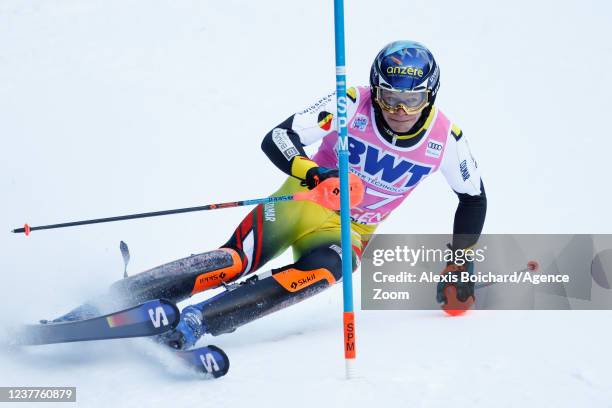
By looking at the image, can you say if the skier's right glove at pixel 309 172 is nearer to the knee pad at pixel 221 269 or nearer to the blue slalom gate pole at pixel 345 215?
the blue slalom gate pole at pixel 345 215

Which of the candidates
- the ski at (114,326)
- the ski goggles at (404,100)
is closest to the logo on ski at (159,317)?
the ski at (114,326)

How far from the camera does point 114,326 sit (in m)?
4.16

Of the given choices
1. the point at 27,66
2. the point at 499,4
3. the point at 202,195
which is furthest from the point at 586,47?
the point at 27,66

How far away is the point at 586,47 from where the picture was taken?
11.0 meters

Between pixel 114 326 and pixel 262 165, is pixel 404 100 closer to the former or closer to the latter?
pixel 114 326

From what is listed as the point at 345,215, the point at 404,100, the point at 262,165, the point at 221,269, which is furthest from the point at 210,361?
the point at 262,165

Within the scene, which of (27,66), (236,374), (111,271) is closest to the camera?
(236,374)

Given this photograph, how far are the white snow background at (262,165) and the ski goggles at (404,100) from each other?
1.27 m

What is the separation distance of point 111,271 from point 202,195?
2255 mm

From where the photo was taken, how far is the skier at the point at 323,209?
4594 mm

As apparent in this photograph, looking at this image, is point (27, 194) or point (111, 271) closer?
point (111, 271)

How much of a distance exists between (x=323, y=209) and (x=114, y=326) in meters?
1.66

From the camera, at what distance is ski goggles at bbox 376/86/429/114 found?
480 centimetres

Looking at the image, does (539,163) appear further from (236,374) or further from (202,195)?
(236,374)
